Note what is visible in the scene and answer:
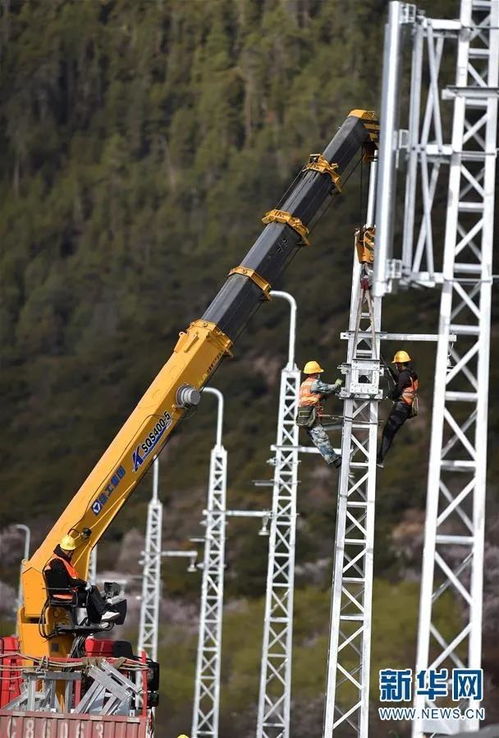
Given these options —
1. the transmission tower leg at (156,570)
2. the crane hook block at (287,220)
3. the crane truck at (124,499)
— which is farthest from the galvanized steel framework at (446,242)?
the transmission tower leg at (156,570)

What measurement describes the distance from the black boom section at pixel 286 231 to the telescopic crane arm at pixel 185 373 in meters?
0.02

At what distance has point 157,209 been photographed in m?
108

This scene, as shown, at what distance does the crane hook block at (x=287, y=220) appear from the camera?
30703 mm

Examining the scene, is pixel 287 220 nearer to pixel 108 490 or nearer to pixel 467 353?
pixel 108 490

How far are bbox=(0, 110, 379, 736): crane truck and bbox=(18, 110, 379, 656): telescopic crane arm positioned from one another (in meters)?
0.02

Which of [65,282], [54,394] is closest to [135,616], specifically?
[54,394]

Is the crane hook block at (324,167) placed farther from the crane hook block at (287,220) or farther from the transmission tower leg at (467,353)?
the transmission tower leg at (467,353)

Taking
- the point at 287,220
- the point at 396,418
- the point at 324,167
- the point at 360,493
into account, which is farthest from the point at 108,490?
the point at 324,167

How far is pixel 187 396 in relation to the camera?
29.4m

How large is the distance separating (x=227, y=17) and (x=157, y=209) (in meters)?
13.6

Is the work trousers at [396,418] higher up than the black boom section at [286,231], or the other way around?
the black boom section at [286,231]

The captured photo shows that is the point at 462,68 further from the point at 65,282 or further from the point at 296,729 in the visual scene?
the point at 65,282

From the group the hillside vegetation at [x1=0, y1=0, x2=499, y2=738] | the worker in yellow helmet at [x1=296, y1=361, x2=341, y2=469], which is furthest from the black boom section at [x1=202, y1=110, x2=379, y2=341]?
the hillside vegetation at [x1=0, y1=0, x2=499, y2=738]

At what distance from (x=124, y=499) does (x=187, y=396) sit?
1.95m
